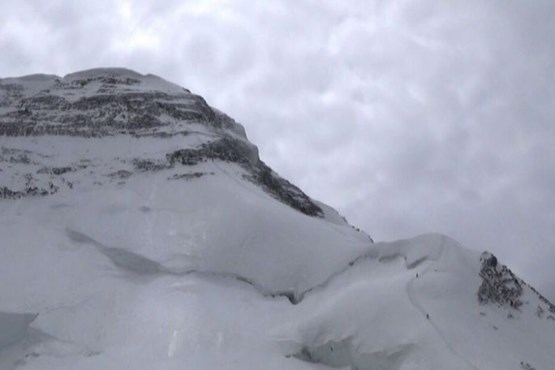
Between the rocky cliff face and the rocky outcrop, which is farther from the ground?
the rocky cliff face

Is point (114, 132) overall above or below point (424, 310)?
above

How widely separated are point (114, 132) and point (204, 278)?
12508mm

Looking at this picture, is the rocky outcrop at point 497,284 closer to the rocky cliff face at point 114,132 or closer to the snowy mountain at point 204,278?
the snowy mountain at point 204,278

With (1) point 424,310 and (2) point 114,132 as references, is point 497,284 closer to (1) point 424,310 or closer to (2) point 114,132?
(1) point 424,310

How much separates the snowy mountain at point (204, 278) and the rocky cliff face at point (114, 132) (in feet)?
0.40

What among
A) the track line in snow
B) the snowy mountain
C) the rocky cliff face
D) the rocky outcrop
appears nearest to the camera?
the track line in snow

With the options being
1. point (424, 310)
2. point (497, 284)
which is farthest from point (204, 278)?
point (497, 284)

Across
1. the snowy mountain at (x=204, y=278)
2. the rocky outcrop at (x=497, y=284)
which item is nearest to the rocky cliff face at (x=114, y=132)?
the snowy mountain at (x=204, y=278)

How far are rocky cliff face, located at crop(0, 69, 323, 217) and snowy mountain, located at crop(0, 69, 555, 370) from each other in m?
0.12

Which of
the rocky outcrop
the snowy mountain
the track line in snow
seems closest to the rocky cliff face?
the snowy mountain

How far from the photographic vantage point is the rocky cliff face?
2789cm

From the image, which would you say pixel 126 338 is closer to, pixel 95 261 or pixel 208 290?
pixel 208 290

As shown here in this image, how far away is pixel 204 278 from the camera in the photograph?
21.0 meters

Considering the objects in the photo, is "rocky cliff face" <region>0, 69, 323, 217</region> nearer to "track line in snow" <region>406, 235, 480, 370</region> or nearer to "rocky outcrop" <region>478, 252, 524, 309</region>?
"track line in snow" <region>406, 235, 480, 370</region>
